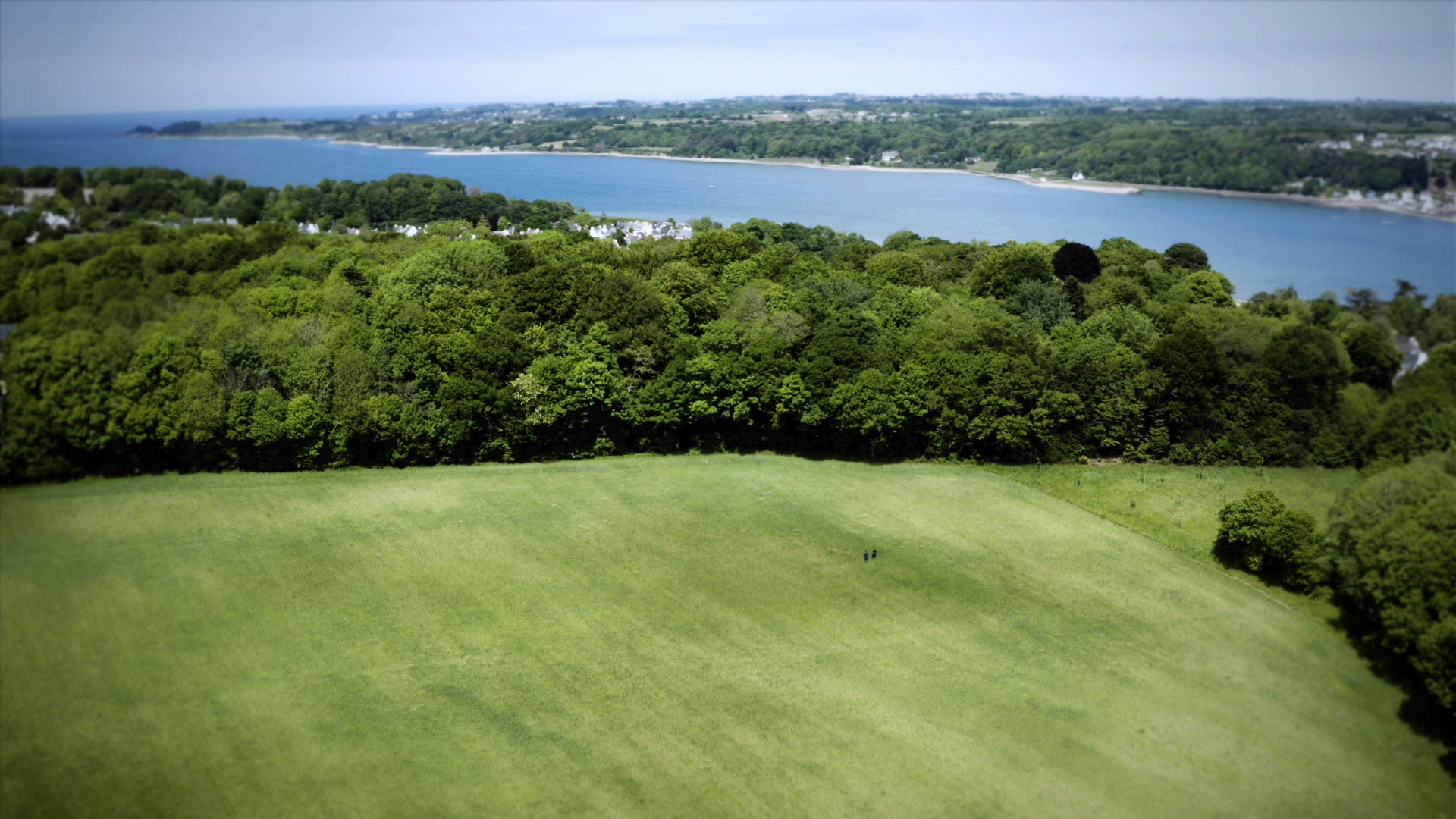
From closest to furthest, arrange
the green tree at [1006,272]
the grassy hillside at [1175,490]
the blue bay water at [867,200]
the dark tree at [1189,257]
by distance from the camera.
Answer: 1. the blue bay water at [867,200]
2. the grassy hillside at [1175,490]
3. the green tree at [1006,272]
4. the dark tree at [1189,257]

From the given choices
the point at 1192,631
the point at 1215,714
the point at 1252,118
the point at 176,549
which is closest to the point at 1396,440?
the point at 1192,631

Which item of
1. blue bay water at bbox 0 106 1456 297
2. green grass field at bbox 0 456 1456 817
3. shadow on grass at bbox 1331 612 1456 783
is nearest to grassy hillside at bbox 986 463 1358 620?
green grass field at bbox 0 456 1456 817

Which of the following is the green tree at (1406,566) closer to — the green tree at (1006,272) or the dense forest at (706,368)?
the dense forest at (706,368)

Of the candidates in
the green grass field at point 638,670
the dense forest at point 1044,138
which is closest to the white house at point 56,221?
the green grass field at point 638,670

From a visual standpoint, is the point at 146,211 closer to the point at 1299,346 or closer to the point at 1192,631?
the point at 1192,631

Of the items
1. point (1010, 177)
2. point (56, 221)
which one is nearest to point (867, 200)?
point (1010, 177)

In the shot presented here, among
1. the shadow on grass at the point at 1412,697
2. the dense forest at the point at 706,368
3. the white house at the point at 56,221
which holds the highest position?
the white house at the point at 56,221

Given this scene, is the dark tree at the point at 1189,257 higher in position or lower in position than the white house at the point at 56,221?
lower
